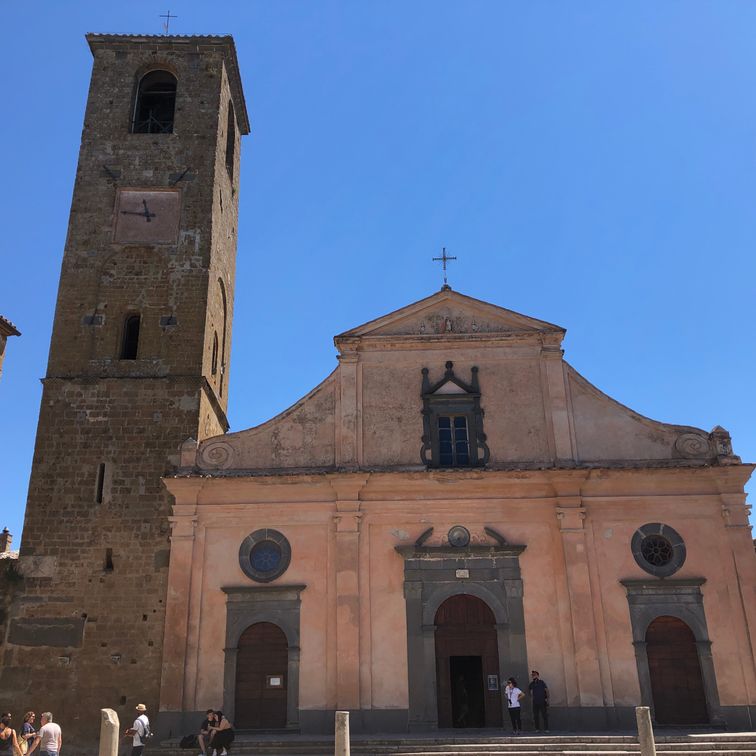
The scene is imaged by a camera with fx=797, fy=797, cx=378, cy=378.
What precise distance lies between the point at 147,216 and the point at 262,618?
35.2 ft

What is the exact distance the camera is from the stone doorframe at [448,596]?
52.1 ft

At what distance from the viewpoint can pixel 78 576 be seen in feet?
56.3

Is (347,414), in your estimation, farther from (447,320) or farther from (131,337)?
(131,337)

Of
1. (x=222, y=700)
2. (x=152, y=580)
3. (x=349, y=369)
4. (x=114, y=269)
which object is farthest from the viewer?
(x=114, y=269)

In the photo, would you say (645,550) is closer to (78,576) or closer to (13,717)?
(78,576)

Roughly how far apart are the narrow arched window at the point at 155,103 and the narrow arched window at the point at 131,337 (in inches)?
229

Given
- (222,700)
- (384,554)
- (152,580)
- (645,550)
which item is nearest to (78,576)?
(152,580)

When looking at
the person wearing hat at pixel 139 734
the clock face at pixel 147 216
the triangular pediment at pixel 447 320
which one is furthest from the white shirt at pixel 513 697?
the clock face at pixel 147 216

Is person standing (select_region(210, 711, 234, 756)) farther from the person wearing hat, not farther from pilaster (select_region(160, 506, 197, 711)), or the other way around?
pilaster (select_region(160, 506, 197, 711))

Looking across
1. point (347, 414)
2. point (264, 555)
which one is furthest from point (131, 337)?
point (264, 555)

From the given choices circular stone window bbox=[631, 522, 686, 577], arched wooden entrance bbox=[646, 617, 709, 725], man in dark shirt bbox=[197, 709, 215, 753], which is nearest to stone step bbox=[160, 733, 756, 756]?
man in dark shirt bbox=[197, 709, 215, 753]

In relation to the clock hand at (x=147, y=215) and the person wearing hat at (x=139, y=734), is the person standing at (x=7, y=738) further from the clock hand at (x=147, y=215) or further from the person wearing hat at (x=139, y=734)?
the clock hand at (x=147, y=215)

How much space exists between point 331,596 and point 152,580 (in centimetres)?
391

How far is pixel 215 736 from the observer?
1326 centimetres
